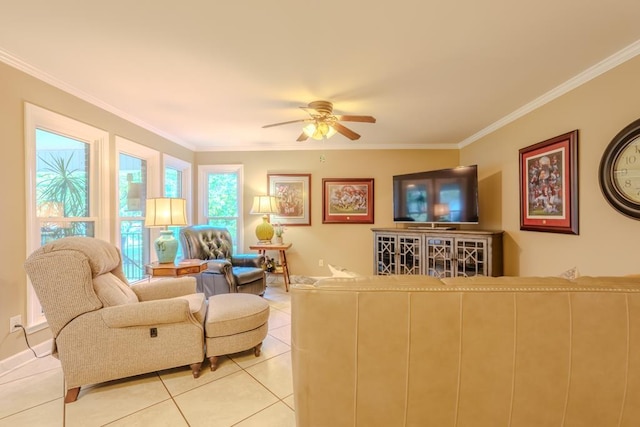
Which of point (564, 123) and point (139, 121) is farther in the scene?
point (139, 121)

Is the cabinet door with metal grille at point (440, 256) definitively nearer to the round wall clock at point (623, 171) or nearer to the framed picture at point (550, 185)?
the framed picture at point (550, 185)

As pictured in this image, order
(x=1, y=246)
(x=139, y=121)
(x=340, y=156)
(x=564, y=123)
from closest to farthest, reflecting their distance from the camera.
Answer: (x=1, y=246) < (x=564, y=123) < (x=139, y=121) < (x=340, y=156)

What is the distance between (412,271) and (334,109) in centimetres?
238

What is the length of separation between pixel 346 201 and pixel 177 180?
8.91 ft

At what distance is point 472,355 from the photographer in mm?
926

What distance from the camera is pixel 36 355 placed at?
7.07ft

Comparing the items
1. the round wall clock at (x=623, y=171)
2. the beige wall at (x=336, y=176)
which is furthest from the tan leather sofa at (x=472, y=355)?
the beige wall at (x=336, y=176)

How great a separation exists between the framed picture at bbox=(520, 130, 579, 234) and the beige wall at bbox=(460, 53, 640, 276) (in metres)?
0.06

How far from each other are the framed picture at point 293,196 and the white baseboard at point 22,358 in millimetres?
2945

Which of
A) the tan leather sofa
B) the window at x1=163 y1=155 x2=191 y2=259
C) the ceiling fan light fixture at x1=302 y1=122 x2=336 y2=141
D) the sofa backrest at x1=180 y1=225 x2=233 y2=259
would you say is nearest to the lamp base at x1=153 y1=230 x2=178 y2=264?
→ the sofa backrest at x1=180 y1=225 x2=233 y2=259

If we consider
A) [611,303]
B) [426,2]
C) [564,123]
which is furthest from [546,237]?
[426,2]

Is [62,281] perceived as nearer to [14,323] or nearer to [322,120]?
[14,323]

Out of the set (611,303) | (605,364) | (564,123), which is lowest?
(605,364)

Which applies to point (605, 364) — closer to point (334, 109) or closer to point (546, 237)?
point (546, 237)
